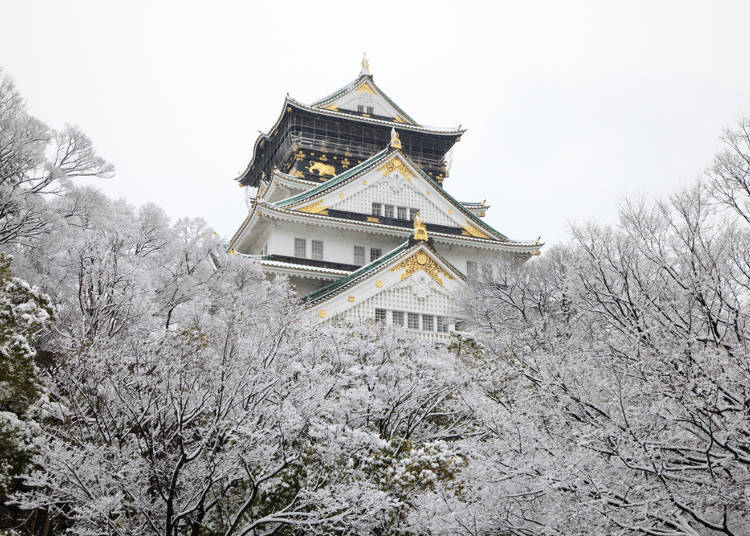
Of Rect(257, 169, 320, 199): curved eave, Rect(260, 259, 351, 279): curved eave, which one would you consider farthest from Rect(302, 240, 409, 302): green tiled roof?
Rect(257, 169, 320, 199): curved eave

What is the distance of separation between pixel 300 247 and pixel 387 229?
4233mm

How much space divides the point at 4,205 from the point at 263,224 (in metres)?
13.1

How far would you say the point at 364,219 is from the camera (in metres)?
32.6

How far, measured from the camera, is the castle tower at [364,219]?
90.0 ft

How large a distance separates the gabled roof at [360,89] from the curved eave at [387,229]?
34.7ft

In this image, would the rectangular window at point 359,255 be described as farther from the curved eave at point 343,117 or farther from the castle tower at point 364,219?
the curved eave at point 343,117

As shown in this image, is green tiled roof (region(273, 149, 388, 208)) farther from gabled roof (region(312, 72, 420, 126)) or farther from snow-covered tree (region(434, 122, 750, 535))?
snow-covered tree (region(434, 122, 750, 535))

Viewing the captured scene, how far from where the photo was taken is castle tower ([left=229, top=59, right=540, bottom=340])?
90.0ft

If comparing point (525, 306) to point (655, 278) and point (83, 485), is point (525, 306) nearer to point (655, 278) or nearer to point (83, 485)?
point (655, 278)

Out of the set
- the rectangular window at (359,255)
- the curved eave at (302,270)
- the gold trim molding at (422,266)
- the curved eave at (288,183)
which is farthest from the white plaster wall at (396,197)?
the gold trim molding at (422,266)

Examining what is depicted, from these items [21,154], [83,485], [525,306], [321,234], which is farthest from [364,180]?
[83,485]

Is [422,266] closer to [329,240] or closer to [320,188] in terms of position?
[329,240]

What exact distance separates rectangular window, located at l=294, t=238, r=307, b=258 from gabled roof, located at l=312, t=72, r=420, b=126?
1086cm

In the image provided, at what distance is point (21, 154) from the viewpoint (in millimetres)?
20766
